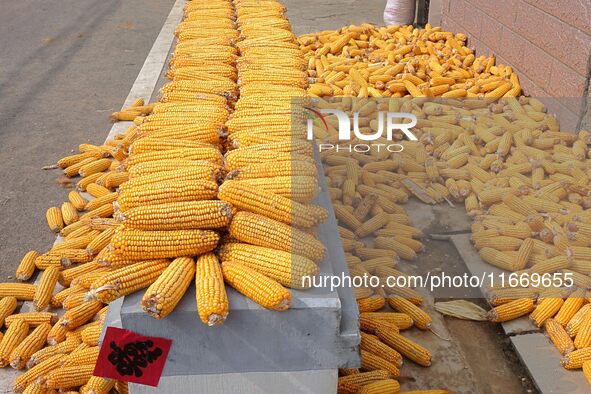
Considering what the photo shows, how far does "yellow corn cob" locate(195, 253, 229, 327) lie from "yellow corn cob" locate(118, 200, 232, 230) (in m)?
0.19

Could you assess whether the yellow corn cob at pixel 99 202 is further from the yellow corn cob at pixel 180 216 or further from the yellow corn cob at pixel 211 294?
the yellow corn cob at pixel 211 294

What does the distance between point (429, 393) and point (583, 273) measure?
1635 millimetres

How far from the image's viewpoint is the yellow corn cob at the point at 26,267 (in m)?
4.23

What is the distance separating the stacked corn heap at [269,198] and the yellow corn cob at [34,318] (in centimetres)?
159

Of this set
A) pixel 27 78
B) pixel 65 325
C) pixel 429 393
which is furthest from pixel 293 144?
pixel 27 78

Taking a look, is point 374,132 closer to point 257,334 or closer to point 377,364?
point 377,364

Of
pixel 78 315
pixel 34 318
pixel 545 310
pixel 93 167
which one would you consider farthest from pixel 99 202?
pixel 545 310

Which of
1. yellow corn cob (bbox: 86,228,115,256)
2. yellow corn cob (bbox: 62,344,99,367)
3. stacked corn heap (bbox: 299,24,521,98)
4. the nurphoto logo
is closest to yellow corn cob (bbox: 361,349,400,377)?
yellow corn cob (bbox: 62,344,99,367)

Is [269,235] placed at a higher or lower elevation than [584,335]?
higher

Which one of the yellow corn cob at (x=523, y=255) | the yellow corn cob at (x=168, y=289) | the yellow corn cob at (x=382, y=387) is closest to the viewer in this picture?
the yellow corn cob at (x=168, y=289)

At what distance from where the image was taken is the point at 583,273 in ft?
13.3

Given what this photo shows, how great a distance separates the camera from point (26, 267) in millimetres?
4281

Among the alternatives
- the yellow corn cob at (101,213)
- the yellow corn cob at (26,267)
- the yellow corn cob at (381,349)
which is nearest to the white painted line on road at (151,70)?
the yellow corn cob at (101,213)

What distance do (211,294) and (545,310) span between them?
2409mm
